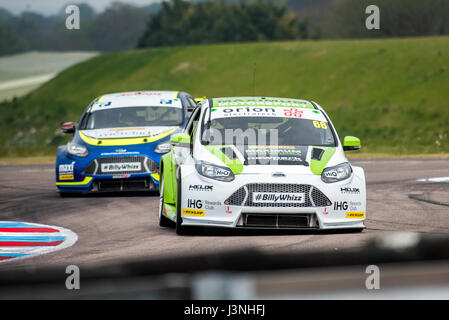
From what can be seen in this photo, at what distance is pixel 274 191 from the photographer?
27.3 feet

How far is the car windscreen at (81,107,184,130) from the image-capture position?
45.8 feet

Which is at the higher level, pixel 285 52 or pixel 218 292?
pixel 285 52

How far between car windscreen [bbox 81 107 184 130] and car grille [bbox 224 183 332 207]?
18.6 feet

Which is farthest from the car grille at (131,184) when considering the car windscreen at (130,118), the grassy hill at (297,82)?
the grassy hill at (297,82)

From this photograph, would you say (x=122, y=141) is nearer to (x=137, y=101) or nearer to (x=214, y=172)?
(x=137, y=101)

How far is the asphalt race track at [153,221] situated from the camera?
7875 millimetres

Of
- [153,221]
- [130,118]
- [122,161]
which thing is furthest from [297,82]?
[153,221]

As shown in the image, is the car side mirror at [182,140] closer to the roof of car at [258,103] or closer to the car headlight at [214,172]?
the car headlight at [214,172]

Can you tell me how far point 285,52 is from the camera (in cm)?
7344

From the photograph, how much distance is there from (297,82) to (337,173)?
2177 inches

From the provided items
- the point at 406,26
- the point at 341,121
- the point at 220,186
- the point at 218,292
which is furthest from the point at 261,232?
the point at 406,26

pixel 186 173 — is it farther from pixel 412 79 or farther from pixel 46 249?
pixel 412 79

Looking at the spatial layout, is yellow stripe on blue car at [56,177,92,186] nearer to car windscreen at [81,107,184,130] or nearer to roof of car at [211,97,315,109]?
car windscreen at [81,107,184,130]
